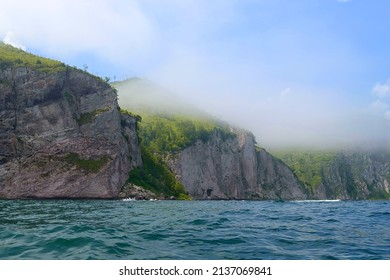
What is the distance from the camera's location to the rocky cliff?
12181 centimetres

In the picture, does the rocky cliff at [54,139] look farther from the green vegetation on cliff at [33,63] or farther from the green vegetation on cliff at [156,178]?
the green vegetation on cliff at [156,178]

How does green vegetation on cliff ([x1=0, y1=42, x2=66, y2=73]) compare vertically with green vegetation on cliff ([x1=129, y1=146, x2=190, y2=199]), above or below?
above

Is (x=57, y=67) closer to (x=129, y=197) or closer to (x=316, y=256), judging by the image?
(x=129, y=197)

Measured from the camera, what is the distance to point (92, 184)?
418 feet

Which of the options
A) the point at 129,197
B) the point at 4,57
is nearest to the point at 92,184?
the point at 129,197

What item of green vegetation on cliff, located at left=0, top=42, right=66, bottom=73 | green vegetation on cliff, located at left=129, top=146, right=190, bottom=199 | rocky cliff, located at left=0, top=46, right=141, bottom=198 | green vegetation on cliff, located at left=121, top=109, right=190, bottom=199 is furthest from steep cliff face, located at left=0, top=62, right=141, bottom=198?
green vegetation on cliff, located at left=121, top=109, right=190, bottom=199

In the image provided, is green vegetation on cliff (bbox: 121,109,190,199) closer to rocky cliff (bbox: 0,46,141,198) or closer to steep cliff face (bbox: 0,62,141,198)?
steep cliff face (bbox: 0,62,141,198)

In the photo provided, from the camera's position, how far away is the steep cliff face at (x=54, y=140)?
12181 centimetres

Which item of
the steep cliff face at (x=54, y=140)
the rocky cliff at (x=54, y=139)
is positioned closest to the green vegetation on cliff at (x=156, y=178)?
the steep cliff face at (x=54, y=140)

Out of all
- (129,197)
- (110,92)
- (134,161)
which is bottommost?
(129,197)

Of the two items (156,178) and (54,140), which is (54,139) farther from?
(156,178)
